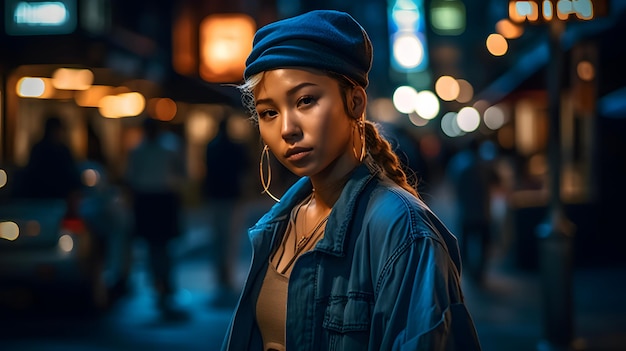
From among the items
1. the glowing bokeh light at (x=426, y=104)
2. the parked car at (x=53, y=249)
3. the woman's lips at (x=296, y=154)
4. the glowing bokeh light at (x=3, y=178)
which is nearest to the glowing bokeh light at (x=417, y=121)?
the glowing bokeh light at (x=426, y=104)

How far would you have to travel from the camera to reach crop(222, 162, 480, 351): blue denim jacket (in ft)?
6.89

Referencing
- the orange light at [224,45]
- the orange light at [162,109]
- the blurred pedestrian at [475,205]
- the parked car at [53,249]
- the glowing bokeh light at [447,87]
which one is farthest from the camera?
the glowing bokeh light at [447,87]

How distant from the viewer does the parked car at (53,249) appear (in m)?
9.37

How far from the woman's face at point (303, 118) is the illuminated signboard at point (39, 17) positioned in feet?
51.8

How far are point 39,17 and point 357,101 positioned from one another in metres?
16.4

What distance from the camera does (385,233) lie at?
222 cm

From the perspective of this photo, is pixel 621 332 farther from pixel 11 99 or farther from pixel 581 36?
pixel 11 99

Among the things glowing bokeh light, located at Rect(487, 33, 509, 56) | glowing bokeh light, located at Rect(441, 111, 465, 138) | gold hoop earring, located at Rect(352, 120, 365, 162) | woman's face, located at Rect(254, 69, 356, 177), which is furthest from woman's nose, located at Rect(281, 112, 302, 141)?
glowing bokeh light, located at Rect(441, 111, 465, 138)

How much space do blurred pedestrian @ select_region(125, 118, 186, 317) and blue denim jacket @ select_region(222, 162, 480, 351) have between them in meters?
7.62

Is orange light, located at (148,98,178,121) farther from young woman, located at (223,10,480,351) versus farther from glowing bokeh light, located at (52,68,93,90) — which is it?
young woman, located at (223,10,480,351)

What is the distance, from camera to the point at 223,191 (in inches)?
457

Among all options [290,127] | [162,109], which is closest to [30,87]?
[162,109]

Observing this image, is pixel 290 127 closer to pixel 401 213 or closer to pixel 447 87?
pixel 401 213

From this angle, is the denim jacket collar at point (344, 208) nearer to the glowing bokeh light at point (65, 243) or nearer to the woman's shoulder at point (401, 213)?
the woman's shoulder at point (401, 213)
